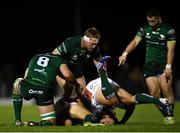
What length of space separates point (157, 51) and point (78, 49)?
5.66 ft

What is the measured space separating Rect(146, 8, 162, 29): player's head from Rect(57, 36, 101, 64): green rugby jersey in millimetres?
1133

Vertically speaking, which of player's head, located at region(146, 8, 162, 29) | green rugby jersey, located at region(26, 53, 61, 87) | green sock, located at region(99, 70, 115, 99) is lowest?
green sock, located at region(99, 70, 115, 99)

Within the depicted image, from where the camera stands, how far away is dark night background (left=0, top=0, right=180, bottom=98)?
33.8 meters

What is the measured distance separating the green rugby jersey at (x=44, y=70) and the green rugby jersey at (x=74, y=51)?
0.44m

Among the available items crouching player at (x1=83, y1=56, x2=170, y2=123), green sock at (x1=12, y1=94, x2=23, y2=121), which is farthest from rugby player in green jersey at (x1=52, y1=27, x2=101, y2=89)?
green sock at (x1=12, y1=94, x2=23, y2=121)

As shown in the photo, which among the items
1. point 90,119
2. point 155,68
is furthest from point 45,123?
point 155,68

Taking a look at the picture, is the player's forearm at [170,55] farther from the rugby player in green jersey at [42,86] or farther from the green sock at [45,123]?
the green sock at [45,123]

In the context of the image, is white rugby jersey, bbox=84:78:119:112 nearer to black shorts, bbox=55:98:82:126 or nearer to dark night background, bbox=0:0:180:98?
black shorts, bbox=55:98:82:126

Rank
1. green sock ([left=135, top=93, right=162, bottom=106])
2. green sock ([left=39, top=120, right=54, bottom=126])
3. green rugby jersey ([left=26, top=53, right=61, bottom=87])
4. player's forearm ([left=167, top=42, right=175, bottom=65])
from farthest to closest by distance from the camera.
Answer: player's forearm ([left=167, top=42, right=175, bottom=65])
green rugby jersey ([left=26, top=53, right=61, bottom=87])
green sock ([left=39, top=120, right=54, bottom=126])
green sock ([left=135, top=93, right=162, bottom=106])

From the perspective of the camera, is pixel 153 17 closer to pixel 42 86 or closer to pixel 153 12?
pixel 153 12

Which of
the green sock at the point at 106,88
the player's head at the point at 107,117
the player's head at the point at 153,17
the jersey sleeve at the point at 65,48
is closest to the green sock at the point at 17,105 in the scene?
the jersey sleeve at the point at 65,48

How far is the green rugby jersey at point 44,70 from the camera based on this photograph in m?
13.5

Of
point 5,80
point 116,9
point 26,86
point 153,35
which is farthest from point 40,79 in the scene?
point 116,9

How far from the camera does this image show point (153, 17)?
14.4m
